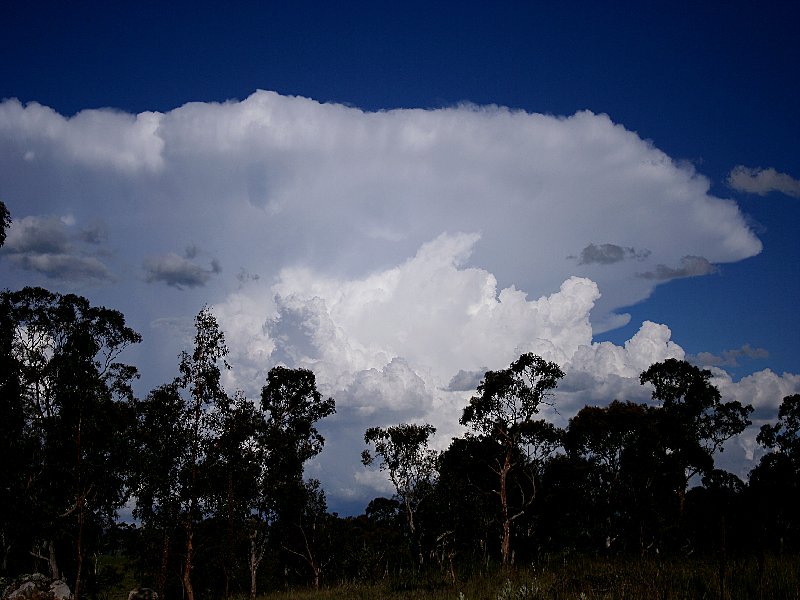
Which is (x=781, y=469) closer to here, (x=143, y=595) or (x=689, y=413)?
(x=689, y=413)

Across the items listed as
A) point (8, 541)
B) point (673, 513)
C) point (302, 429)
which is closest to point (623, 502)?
point (673, 513)

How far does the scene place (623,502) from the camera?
42.7m

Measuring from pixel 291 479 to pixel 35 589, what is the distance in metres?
15.2

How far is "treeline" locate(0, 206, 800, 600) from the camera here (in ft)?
80.9

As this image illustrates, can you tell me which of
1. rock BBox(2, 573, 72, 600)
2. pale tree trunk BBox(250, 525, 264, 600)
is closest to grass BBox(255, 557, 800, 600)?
rock BBox(2, 573, 72, 600)

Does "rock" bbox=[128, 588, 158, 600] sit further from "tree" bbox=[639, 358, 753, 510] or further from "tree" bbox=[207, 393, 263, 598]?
"tree" bbox=[639, 358, 753, 510]

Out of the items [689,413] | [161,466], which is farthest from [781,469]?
[161,466]

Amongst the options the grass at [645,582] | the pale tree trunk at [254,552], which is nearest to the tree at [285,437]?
the pale tree trunk at [254,552]

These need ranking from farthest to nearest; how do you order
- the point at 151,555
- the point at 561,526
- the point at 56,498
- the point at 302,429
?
1. the point at 561,526
2. the point at 302,429
3. the point at 56,498
4. the point at 151,555

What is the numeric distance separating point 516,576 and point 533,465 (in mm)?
35081

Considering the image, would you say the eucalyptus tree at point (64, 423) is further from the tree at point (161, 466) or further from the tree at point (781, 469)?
the tree at point (781, 469)

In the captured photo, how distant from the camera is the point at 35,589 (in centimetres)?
2475

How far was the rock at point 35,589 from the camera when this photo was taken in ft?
79.4

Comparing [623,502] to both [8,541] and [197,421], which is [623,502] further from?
[8,541]
